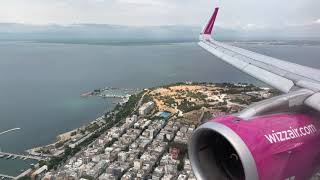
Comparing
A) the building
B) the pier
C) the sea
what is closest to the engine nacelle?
the sea

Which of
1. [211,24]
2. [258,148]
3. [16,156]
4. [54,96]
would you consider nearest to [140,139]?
[16,156]

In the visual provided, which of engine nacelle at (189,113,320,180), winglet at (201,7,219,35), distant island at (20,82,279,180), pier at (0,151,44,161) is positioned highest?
winglet at (201,7,219,35)

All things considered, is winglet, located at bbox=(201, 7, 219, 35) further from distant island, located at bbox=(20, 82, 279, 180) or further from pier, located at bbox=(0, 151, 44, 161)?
pier, located at bbox=(0, 151, 44, 161)

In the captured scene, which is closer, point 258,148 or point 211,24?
point 258,148

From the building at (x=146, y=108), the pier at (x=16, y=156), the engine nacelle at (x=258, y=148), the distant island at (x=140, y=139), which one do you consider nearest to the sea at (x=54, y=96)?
the pier at (x=16, y=156)

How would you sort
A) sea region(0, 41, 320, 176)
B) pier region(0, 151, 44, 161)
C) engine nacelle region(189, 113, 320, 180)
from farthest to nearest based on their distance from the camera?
sea region(0, 41, 320, 176)
pier region(0, 151, 44, 161)
engine nacelle region(189, 113, 320, 180)

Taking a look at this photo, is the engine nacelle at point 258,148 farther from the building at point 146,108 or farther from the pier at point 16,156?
the building at point 146,108

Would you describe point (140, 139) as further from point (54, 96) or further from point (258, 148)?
point (54, 96)

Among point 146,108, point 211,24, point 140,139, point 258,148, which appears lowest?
point 140,139
